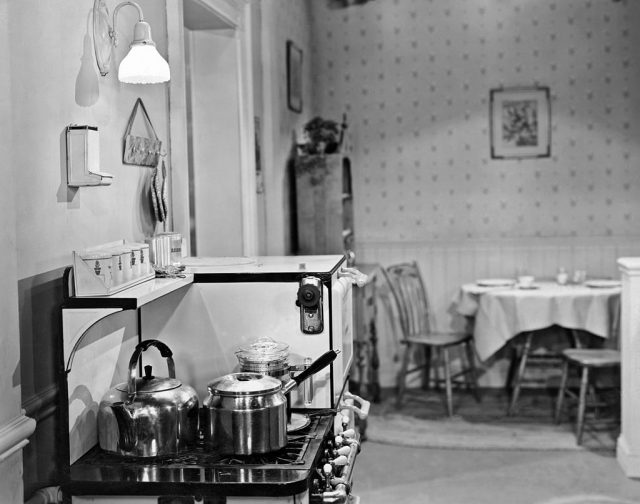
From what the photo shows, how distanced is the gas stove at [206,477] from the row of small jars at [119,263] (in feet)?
1.57

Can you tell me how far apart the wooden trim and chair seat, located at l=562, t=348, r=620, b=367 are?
397 centimetres

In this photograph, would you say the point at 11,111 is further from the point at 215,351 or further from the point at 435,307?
the point at 435,307

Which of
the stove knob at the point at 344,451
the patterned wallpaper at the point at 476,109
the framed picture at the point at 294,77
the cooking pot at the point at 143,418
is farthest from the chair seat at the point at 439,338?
the cooking pot at the point at 143,418

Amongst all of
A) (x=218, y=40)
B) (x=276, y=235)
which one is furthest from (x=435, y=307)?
(x=218, y=40)

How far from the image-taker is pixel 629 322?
4.74 meters

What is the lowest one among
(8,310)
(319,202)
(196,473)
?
(196,473)

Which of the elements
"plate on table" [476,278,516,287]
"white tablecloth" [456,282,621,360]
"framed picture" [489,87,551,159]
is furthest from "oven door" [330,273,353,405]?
"framed picture" [489,87,551,159]

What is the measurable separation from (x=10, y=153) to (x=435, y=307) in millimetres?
5135

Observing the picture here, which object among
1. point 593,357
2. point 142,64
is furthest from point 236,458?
point 593,357

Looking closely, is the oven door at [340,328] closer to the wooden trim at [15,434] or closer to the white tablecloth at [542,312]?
the wooden trim at [15,434]

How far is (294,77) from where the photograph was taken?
19.7 ft

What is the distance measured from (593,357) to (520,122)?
2.12 m

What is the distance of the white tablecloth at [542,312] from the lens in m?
5.79

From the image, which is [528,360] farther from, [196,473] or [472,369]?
[196,473]
